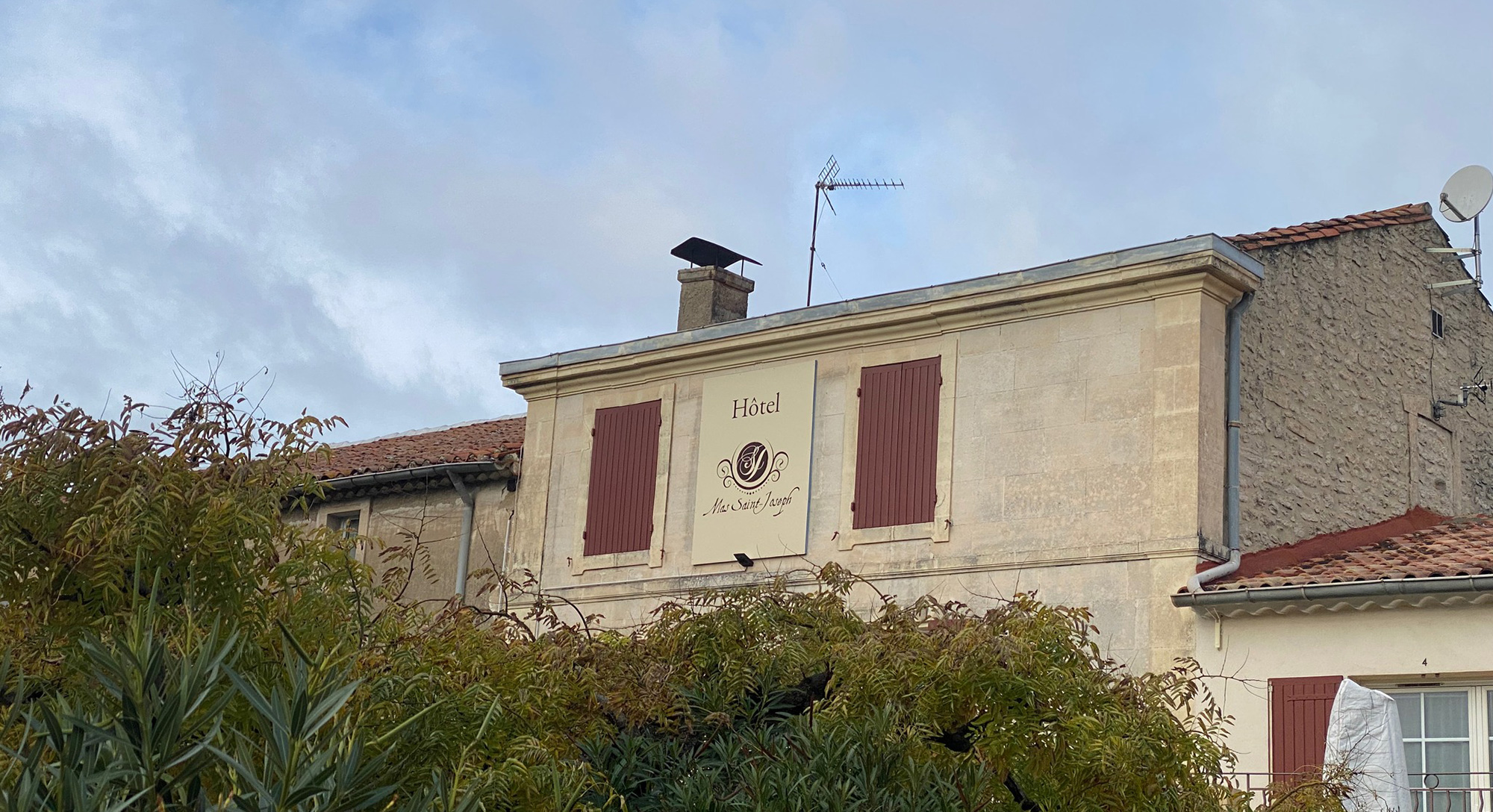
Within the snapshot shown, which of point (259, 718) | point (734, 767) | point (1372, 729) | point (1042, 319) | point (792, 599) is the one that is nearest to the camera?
point (259, 718)

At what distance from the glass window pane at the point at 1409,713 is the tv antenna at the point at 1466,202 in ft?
20.7

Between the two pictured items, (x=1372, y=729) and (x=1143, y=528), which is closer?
→ (x=1372, y=729)

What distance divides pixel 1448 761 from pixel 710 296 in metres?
9.43

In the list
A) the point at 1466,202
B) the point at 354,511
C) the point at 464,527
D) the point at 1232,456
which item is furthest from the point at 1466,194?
the point at 354,511

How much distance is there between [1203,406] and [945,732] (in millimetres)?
7123

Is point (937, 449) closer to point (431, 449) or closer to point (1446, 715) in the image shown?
point (1446, 715)

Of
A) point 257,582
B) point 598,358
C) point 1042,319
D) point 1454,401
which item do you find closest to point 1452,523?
point 1454,401

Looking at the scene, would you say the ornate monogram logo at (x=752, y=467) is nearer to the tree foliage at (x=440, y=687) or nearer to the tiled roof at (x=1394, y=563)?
the tiled roof at (x=1394, y=563)

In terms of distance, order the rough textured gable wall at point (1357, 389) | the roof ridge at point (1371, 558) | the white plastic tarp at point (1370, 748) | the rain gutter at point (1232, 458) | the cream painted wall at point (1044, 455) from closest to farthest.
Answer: the white plastic tarp at point (1370, 748), the roof ridge at point (1371, 558), the rain gutter at point (1232, 458), the cream painted wall at point (1044, 455), the rough textured gable wall at point (1357, 389)

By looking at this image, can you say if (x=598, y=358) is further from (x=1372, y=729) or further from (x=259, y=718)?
(x=259, y=718)

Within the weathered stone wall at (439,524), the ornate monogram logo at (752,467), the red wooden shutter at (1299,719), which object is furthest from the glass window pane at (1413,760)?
the weathered stone wall at (439,524)

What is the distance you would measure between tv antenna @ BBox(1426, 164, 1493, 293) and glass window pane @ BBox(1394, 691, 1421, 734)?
6.31m

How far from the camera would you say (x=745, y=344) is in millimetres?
18531

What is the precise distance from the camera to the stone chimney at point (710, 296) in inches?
798
